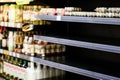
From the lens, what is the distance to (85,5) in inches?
117

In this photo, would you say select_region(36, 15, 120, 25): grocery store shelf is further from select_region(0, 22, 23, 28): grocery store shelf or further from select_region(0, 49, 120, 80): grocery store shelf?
select_region(0, 22, 23, 28): grocery store shelf

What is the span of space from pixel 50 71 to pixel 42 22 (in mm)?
565

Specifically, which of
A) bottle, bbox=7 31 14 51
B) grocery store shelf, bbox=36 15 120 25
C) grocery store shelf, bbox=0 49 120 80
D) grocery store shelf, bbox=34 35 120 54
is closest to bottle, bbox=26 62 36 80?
grocery store shelf, bbox=0 49 120 80

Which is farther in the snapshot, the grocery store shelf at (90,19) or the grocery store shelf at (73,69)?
the grocery store shelf at (73,69)

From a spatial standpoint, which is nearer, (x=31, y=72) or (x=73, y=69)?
(x=73, y=69)

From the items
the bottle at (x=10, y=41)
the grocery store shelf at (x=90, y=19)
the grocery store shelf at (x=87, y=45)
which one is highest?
the grocery store shelf at (x=90, y=19)

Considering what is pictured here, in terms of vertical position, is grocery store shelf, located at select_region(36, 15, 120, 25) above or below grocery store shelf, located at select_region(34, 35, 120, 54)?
above

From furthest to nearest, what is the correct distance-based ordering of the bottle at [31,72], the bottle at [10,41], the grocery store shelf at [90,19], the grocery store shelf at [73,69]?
the bottle at [10,41] → the bottle at [31,72] → the grocery store shelf at [73,69] → the grocery store shelf at [90,19]

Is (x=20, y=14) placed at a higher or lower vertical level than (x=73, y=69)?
higher

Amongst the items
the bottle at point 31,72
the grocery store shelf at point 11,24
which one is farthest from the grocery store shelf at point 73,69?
the grocery store shelf at point 11,24

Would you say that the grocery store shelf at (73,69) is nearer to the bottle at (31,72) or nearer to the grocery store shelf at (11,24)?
the bottle at (31,72)

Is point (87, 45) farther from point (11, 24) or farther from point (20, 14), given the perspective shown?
point (11, 24)

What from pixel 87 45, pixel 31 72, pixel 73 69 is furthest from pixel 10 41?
pixel 87 45

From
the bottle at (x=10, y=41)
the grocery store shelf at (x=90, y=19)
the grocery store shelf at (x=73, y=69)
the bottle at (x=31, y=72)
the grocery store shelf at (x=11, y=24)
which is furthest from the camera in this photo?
the bottle at (x=10, y=41)
